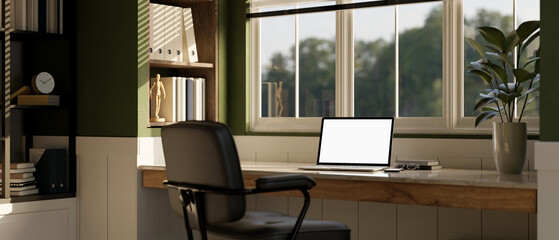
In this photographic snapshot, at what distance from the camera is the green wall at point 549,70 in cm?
278

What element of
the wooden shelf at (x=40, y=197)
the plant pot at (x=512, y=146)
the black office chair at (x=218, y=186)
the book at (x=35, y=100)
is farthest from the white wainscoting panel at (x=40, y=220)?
the plant pot at (x=512, y=146)

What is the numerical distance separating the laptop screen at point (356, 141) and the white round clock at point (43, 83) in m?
1.65

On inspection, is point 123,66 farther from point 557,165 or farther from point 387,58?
point 557,165

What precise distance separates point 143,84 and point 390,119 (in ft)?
4.63

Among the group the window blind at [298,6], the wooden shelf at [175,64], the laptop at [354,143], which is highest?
the window blind at [298,6]

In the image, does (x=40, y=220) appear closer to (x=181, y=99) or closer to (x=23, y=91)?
(x=23, y=91)

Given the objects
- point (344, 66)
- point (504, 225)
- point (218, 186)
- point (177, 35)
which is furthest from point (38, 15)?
point (504, 225)

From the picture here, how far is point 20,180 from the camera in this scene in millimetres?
4160

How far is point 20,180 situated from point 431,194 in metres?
2.37

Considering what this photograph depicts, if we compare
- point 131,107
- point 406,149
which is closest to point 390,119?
point 406,149

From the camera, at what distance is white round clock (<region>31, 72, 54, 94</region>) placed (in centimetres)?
426

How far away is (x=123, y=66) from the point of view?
4184 millimetres

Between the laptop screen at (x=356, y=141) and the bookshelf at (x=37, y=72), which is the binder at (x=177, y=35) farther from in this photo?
the laptop screen at (x=356, y=141)

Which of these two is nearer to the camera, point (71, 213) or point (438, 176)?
point (438, 176)
